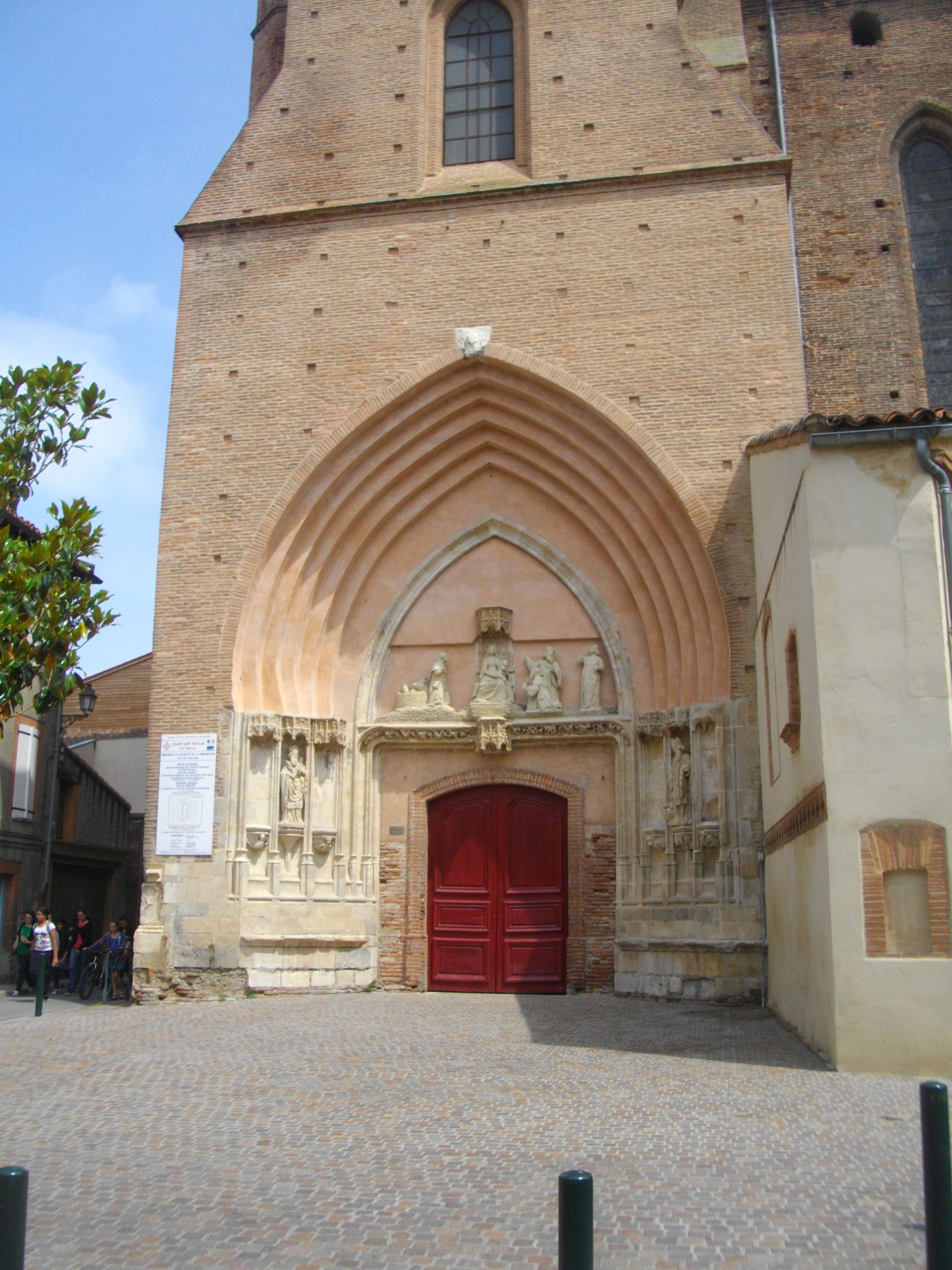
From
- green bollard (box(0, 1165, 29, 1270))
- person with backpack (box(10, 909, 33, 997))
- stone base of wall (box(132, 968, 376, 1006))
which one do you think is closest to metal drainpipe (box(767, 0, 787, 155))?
stone base of wall (box(132, 968, 376, 1006))

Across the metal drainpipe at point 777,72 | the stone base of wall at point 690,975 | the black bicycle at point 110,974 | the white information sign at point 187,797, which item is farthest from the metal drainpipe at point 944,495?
the black bicycle at point 110,974

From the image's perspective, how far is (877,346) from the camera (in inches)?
630

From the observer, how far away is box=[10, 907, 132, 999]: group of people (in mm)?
14711

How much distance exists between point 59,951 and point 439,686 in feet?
23.9

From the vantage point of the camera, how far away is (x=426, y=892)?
14195mm

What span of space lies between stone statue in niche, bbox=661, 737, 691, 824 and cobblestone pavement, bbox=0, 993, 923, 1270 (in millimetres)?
3429

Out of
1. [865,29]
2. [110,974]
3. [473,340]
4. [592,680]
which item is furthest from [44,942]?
[865,29]

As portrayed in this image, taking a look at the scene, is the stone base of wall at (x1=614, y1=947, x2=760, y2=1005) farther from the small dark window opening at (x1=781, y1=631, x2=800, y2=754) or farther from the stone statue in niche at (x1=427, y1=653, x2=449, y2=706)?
the stone statue in niche at (x1=427, y1=653, x2=449, y2=706)

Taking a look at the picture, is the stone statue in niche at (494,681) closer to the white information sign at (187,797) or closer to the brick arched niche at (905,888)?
the white information sign at (187,797)

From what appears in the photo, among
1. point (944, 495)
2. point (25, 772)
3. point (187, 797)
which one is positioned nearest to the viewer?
point (944, 495)

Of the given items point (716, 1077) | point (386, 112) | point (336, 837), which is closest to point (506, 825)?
point (336, 837)

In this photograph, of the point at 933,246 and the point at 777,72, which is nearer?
the point at 933,246

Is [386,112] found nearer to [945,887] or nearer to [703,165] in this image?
[703,165]

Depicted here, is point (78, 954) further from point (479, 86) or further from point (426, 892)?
point (479, 86)
